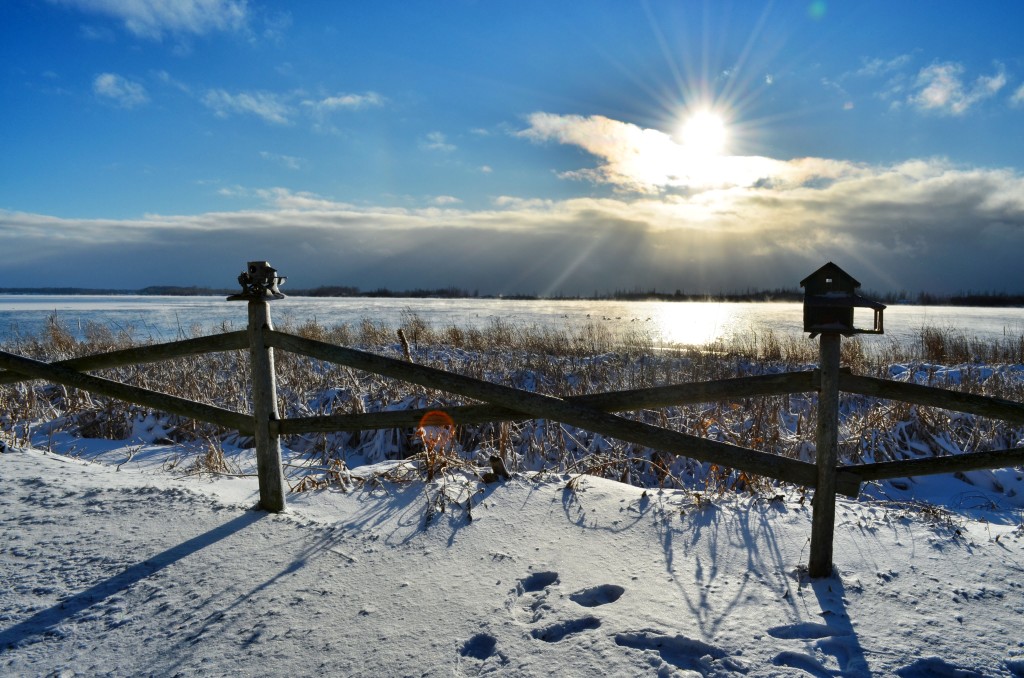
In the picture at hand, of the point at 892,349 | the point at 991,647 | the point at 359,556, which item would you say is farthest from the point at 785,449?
the point at 892,349

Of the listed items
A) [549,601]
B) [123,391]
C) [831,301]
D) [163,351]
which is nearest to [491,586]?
[549,601]

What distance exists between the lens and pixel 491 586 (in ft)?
10.1

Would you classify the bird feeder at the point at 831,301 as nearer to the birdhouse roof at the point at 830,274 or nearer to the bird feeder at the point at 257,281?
the birdhouse roof at the point at 830,274

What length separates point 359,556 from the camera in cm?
342

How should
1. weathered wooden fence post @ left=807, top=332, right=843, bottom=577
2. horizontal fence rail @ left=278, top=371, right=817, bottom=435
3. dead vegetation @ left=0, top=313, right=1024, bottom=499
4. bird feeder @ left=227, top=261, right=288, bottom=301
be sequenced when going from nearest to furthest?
weathered wooden fence post @ left=807, top=332, right=843, bottom=577, horizontal fence rail @ left=278, top=371, right=817, bottom=435, bird feeder @ left=227, top=261, right=288, bottom=301, dead vegetation @ left=0, top=313, right=1024, bottom=499

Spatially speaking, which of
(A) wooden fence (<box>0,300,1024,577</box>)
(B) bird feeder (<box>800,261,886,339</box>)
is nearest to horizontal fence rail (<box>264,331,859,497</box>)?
(A) wooden fence (<box>0,300,1024,577</box>)

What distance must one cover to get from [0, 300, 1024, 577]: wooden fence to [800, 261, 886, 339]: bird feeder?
118 millimetres

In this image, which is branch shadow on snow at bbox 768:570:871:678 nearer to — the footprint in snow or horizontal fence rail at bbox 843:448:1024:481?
horizontal fence rail at bbox 843:448:1024:481

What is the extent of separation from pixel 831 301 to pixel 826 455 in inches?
32.7

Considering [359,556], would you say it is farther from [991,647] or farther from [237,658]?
[991,647]

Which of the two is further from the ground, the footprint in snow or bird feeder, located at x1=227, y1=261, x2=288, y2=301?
bird feeder, located at x1=227, y1=261, x2=288, y2=301

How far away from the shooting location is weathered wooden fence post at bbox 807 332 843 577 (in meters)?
3.06

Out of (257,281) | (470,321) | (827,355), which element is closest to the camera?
(827,355)

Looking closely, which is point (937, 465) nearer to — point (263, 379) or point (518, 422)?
point (263, 379)
